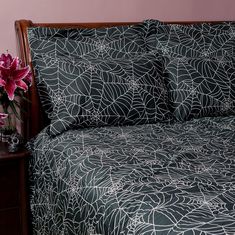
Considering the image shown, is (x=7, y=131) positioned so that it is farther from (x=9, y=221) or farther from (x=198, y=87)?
(x=198, y=87)

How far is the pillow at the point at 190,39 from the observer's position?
229cm

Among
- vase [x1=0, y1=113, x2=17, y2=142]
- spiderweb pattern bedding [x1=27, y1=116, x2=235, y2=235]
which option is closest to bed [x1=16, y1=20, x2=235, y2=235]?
spiderweb pattern bedding [x1=27, y1=116, x2=235, y2=235]

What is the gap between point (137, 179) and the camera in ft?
4.54

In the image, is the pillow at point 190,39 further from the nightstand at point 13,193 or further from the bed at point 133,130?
the nightstand at point 13,193

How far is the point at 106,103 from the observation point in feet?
6.44

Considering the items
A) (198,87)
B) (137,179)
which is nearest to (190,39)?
(198,87)

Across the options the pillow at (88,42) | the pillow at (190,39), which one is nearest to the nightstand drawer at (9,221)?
the pillow at (88,42)

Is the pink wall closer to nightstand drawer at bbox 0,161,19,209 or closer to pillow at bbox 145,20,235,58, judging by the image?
pillow at bbox 145,20,235,58

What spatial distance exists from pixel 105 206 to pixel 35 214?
0.73m

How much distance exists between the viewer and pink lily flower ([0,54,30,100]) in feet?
6.13

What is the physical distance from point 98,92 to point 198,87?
1.67 feet

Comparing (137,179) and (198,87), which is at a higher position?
(198,87)

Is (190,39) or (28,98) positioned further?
(190,39)

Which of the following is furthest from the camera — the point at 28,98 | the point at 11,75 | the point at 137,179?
the point at 28,98
